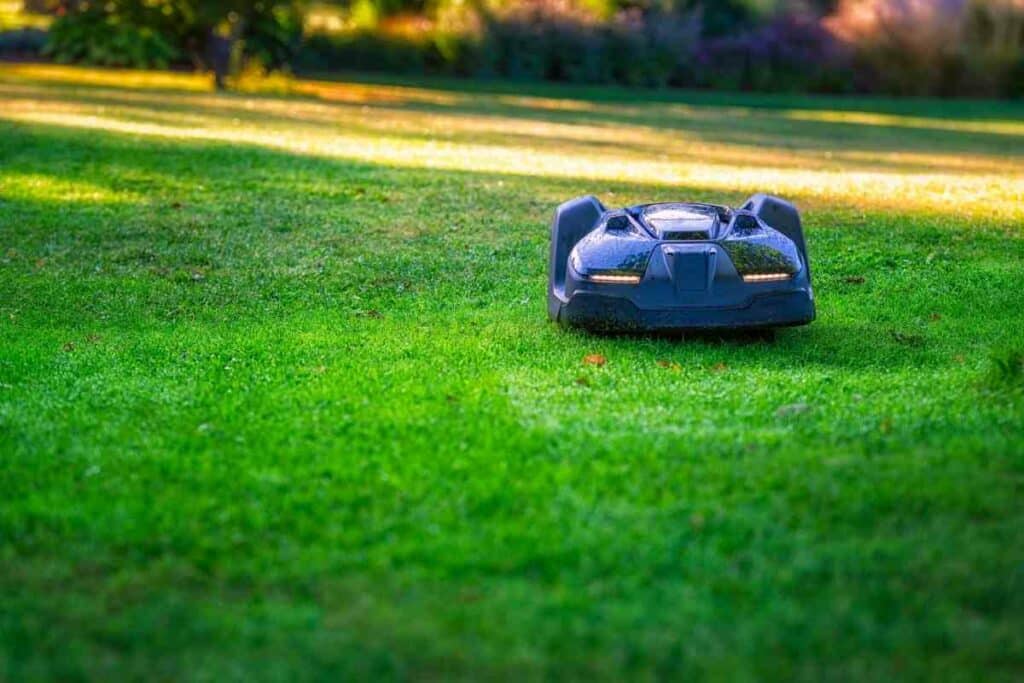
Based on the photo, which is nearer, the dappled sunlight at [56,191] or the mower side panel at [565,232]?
the mower side panel at [565,232]

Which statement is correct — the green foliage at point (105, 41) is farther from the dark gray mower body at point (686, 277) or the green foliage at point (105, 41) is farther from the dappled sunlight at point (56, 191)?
the dark gray mower body at point (686, 277)

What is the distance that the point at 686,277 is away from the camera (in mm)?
8062

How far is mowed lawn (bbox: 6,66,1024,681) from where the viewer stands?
175 inches

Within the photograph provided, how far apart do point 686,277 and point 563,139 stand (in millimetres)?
13743

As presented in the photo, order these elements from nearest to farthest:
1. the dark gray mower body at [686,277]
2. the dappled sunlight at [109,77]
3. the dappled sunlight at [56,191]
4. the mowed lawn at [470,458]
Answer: the mowed lawn at [470,458], the dark gray mower body at [686,277], the dappled sunlight at [56,191], the dappled sunlight at [109,77]

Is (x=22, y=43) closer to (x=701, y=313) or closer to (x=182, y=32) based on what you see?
(x=182, y=32)

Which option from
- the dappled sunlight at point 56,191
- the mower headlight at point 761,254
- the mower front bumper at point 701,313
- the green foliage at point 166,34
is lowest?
the green foliage at point 166,34

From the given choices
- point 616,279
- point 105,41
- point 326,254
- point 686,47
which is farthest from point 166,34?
point 616,279

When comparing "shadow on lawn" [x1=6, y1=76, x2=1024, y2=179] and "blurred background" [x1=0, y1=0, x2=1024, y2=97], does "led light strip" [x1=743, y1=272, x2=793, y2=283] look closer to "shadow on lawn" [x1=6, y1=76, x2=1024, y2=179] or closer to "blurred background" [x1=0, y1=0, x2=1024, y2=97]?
"shadow on lawn" [x1=6, y1=76, x2=1024, y2=179]

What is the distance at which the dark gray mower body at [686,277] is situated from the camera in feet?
26.5

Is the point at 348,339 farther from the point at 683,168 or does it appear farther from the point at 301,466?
the point at 683,168

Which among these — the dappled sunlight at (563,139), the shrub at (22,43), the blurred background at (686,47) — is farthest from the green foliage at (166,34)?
the blurred background at (686,47)

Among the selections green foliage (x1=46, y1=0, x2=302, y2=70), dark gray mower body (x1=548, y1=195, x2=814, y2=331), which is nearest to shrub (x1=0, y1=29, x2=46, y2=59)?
green foliage (x1=46, y1=0, x2=302, y2=70)

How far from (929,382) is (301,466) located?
3548 mm
